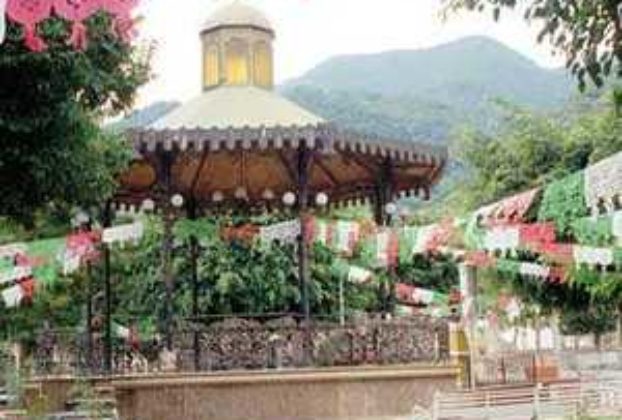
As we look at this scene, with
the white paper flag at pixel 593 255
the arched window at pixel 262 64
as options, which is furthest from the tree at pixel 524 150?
the arched window at pixel 262 64

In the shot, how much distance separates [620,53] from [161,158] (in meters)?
13.0

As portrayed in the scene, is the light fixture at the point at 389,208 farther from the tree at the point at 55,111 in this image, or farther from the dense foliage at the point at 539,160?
the tree at the point at 55,111

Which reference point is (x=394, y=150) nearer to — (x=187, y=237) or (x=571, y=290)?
(x=187, y=237)

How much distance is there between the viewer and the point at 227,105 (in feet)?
65.1

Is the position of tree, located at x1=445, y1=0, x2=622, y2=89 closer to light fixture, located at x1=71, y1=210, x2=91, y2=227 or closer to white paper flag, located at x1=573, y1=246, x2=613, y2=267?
light fixture, located at x1=71, y1=210, x2=91, y2=227

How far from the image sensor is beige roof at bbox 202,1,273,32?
20969mm

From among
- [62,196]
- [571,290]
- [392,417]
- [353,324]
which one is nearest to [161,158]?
[353,324]

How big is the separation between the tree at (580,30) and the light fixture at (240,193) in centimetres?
1615

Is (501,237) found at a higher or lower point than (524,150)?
lower

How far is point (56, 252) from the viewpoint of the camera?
18.7 metres

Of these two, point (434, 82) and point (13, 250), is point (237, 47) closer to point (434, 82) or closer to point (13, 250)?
point (13, 250)

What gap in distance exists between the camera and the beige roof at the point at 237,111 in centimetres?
1909

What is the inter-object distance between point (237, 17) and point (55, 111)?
471 inches

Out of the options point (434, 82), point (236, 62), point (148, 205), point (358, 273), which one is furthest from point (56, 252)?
point (434, 82)
